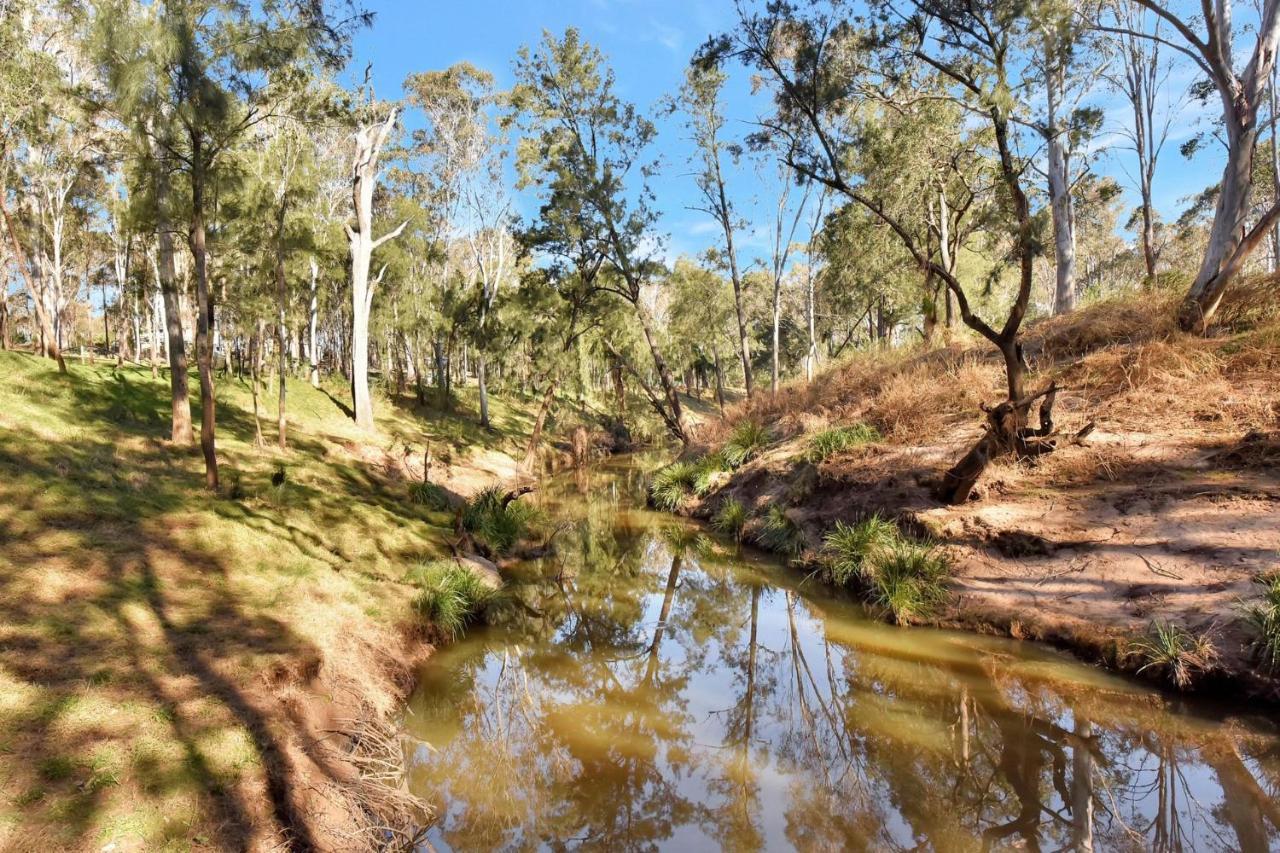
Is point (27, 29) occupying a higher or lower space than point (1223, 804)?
higher

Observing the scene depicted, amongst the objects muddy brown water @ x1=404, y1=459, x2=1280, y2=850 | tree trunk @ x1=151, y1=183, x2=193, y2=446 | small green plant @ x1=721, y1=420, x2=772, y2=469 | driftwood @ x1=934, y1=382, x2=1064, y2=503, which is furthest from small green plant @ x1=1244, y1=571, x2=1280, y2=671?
tree trunk @ x1=151, y1=183, x2=193, y2=446

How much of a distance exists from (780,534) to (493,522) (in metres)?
6.02

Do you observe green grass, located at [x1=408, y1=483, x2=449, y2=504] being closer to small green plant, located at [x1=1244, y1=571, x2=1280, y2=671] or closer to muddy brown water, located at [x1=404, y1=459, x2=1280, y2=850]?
muddy brown water, located at [x1=404, y1=459, x2=1280, y2=850]

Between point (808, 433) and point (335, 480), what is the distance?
1121cm

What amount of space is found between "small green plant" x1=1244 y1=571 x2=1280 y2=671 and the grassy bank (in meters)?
7.92

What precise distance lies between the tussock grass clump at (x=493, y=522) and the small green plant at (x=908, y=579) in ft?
23.3

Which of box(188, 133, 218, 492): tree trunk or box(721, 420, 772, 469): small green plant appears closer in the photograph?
box(188, 133, 218, 492): tree trunk

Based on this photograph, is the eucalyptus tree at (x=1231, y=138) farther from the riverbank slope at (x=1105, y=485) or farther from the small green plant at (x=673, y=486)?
the small green plant at (x=673, y=486)

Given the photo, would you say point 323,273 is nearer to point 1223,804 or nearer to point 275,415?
point 275,415

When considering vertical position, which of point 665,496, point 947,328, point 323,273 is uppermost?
point 323,273

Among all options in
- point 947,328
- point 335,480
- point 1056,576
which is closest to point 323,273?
point 335,480

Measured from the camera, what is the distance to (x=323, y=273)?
27.2 m

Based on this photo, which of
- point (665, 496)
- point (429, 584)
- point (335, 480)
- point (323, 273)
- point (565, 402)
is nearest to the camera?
point (429, 584)

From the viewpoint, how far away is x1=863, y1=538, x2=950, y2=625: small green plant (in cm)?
855
